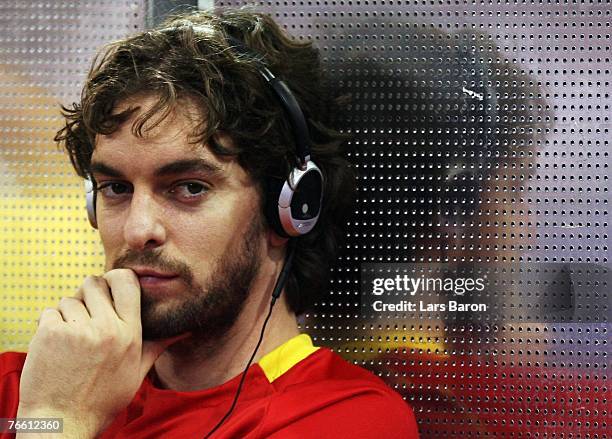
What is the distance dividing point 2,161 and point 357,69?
1.13 metres

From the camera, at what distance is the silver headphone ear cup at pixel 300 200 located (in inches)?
69.4

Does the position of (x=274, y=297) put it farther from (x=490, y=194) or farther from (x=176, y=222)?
(x=490, y=194)

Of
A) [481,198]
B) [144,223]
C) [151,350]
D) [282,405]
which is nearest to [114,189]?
[144,223]

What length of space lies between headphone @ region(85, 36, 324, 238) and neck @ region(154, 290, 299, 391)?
23cm

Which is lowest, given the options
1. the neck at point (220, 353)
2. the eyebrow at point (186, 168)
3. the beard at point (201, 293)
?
the neck at point (220, 353)

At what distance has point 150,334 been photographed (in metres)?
1.70

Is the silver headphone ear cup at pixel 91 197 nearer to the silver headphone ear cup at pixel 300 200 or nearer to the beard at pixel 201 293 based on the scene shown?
the beard at pixel 201 293

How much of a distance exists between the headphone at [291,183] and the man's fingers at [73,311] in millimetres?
481

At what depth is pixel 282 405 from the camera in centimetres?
164

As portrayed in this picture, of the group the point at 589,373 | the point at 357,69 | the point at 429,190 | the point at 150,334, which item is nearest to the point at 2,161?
the point at 150,334

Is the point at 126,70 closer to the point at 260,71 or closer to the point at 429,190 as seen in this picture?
the point at 260,71

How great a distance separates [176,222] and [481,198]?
93cm

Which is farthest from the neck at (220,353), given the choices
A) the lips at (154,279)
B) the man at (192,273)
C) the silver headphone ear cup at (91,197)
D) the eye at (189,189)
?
the silver headphone ear cup at (91,197)

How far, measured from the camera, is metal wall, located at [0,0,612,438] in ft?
6.96
